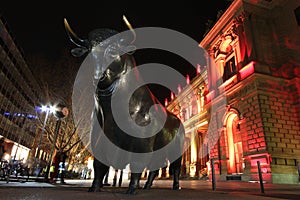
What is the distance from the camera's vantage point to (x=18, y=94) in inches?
1271

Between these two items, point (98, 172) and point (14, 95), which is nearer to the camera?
point (98, 172)

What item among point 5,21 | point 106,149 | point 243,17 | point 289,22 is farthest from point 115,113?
point 5,21

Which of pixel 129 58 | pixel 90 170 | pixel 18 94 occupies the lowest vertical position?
pixel 90 170

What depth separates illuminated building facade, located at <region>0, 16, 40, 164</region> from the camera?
2688 centimetres

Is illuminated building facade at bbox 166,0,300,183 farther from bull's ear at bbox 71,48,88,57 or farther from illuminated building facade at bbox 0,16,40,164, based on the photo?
illuminated building facade at bbox 0,16,40,164

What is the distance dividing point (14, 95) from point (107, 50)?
3455 centimetres

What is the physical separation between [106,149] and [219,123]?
17.6m

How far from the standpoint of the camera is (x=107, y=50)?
8.37 ft

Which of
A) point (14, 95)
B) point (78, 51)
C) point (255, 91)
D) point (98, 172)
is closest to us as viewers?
point (98, 172)

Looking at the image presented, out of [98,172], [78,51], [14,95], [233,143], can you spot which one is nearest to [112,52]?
[78,51]

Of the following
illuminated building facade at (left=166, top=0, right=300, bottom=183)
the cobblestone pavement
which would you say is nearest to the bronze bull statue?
the cobblestone pavement

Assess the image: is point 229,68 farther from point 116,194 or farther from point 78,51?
point 116,194

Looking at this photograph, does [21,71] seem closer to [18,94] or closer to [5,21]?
[18,94]

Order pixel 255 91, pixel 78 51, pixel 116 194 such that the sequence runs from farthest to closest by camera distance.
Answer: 1. pixel 255 91
2. pixel 78 51
3. pixel 116 194
